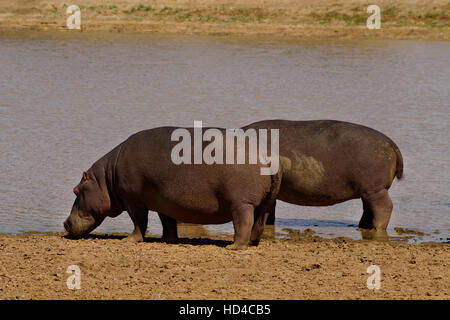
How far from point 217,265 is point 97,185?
1857 mm

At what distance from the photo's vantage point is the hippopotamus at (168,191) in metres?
8.08

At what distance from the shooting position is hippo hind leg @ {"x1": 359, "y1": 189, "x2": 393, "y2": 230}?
9.45 metres

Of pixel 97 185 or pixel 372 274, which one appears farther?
pixel 97 185

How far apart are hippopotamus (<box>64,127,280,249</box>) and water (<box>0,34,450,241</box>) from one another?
95cm

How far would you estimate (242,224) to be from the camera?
8148 millimetres

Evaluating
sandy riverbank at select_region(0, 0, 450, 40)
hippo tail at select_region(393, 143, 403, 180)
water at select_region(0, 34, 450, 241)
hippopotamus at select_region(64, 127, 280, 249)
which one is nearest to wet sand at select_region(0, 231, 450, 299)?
hippopotamus at select_region(64, 127, 280, 249)

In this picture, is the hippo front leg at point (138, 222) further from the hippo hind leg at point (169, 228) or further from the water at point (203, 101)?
the water at point (203, 101)

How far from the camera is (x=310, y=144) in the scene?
31.1 ft

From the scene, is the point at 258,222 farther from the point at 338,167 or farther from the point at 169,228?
the point at 338,167

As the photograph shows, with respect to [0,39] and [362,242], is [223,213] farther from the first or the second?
[0,39]

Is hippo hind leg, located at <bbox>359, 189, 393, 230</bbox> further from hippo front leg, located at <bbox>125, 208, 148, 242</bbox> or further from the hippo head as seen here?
the hippo head

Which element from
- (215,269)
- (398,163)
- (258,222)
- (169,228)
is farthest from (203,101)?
(215,269)
